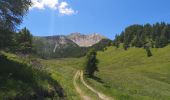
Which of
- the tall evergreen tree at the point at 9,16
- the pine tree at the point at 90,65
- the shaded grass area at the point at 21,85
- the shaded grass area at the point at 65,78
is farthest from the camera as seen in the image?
the pine tree at the point at 90,65

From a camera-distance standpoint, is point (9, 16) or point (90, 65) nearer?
point (9, 16)

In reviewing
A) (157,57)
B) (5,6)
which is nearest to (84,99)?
(5,6)

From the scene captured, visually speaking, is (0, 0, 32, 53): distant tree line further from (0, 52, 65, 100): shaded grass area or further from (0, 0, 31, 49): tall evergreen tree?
(0, 52, 65, 100): shaded grass area

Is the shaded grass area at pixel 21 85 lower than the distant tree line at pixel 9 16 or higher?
lower

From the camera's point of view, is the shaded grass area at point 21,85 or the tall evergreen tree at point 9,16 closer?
the shaded grass area at point 21,85

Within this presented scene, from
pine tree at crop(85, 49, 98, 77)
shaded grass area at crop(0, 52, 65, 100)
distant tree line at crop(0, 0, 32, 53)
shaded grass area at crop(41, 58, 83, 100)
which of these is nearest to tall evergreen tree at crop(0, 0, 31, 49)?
distant tree line at crop(0, 0, 32, 53)

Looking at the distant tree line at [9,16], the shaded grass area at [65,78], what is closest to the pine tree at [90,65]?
the shaded grass area at [65,78]

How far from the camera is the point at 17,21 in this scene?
76.9ft

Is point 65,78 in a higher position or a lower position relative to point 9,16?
lower

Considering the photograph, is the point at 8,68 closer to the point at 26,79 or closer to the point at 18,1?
the point at 26,79

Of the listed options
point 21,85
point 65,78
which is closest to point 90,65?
point 65,78

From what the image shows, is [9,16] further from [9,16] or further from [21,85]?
[21,85]


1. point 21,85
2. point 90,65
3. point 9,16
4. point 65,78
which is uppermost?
point 9,16

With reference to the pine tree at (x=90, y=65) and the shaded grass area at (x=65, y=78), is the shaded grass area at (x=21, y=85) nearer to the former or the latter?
the shaded grass area at (x=65, y=78)
